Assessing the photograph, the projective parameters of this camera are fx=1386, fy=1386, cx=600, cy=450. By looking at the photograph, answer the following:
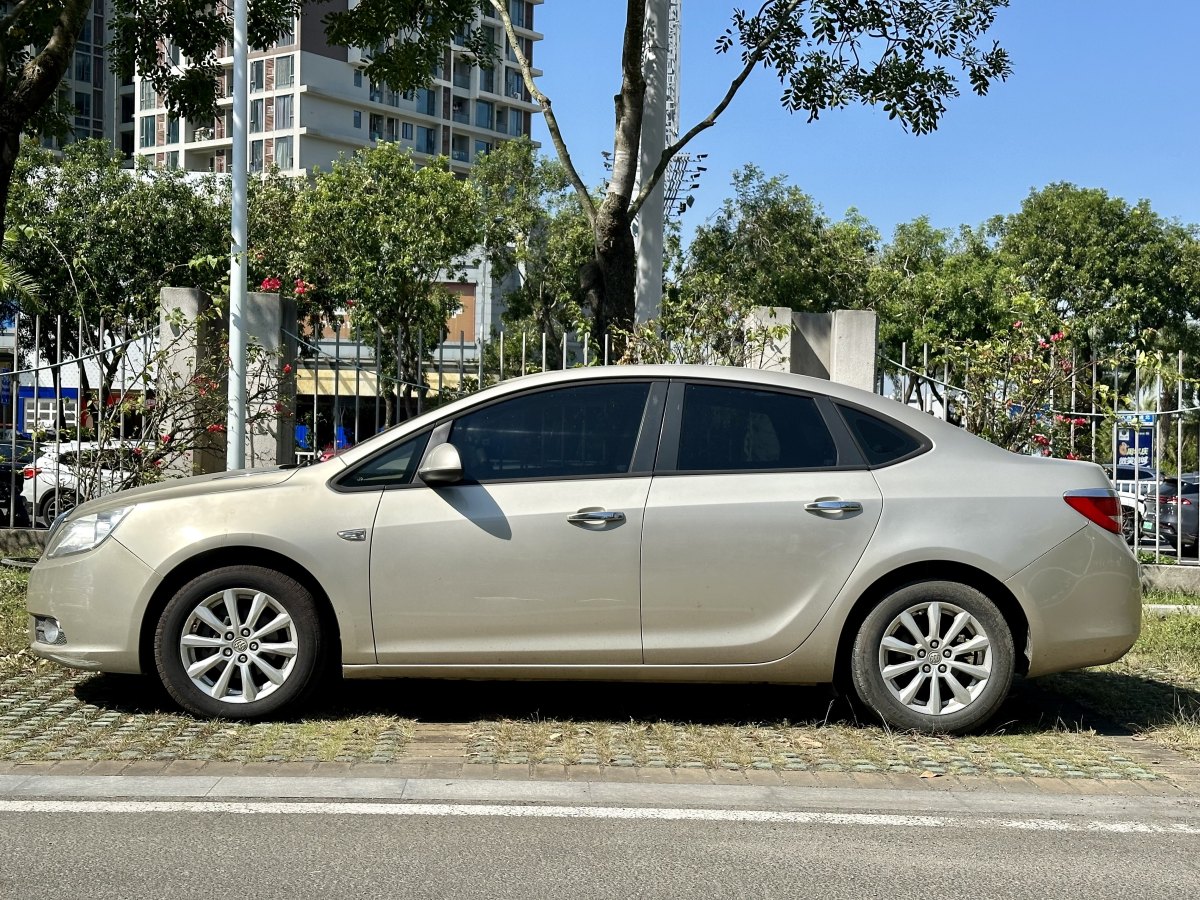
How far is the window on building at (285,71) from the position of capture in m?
73.6

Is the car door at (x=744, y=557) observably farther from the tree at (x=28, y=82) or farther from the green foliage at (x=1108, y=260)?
the green foliage at (x=1108, y=260)

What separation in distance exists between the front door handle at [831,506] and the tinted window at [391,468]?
177cm

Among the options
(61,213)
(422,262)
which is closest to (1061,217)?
(422,262)

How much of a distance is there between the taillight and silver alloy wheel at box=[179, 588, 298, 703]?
139 inches

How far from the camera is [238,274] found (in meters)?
11.1

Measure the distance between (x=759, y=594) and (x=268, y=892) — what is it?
2731mm

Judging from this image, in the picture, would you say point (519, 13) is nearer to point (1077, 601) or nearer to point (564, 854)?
point (1077, 601)

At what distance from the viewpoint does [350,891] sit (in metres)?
4.06

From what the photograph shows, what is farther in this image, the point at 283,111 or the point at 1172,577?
the point at 283,111

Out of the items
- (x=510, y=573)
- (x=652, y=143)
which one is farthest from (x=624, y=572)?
(x=652, y=143)

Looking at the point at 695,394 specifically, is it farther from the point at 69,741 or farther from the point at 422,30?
the point at 422,30

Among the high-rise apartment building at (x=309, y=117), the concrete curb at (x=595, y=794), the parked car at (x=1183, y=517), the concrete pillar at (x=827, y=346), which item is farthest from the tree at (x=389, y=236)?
the high-rise apartment building at (x=309, y=117)

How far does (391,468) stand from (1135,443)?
7086mm

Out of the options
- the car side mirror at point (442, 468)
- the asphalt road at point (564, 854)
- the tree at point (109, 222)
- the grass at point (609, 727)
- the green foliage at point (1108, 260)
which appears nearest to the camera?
the asphalt road at point (564, 854)
